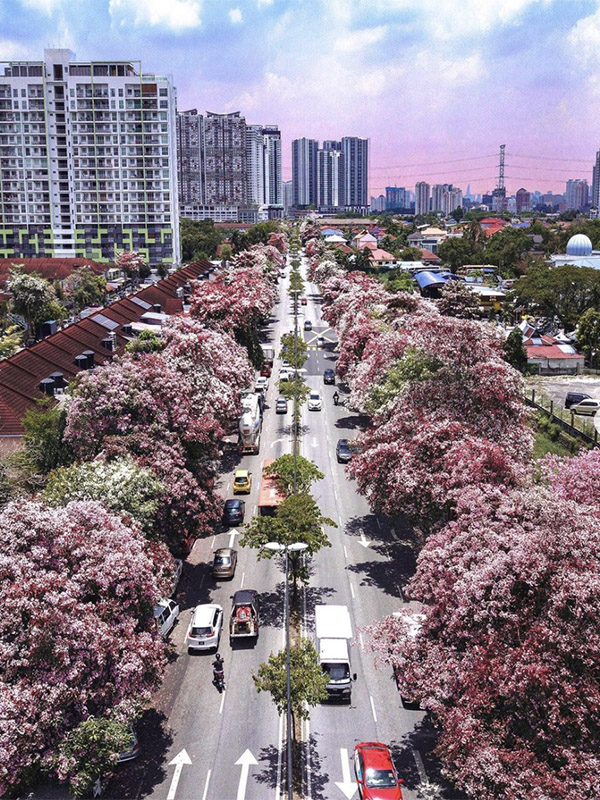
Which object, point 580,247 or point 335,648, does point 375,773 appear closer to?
point 335,648

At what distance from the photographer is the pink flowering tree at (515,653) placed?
50.4ft

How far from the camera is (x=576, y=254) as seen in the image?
114625mm

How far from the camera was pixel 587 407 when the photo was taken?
5247cm

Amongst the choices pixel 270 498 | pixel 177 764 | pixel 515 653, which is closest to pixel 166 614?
pixel 177 764

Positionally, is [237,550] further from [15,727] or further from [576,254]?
[576,254]

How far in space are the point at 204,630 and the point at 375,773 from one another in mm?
8612

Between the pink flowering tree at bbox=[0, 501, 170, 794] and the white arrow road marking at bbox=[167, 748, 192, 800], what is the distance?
103 inches

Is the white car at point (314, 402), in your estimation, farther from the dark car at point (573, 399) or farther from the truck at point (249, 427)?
the dark car at point (573, 399)

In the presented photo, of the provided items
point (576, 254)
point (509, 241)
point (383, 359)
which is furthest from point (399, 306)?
point (509, 241)

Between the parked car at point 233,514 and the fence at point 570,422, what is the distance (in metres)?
19.8

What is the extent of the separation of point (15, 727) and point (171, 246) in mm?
114822

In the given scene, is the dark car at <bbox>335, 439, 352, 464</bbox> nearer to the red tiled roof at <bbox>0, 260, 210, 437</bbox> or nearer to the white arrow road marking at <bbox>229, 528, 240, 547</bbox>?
the white arrow road marking at <bbox>229, 528, 240, 547</bbox>

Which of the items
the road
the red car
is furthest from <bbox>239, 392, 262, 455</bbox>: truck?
the red car

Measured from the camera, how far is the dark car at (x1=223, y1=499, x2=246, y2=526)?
35062mm
